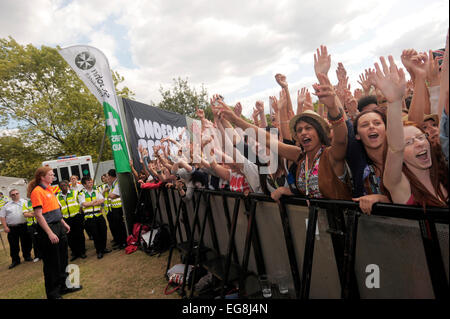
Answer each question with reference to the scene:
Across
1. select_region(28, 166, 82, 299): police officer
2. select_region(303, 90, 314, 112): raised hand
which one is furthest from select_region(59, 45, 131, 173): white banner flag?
select_region(303, 90, 314, 112): raised hand

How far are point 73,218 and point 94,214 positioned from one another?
61 centimetres

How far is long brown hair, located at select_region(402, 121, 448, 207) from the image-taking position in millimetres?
1346

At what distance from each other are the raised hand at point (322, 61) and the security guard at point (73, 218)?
6444 millimetres

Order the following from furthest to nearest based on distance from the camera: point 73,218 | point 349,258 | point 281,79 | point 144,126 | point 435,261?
point 144,126
point 73,218
point 281,79
point 349,258
point 435,261

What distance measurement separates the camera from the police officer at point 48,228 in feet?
12.7

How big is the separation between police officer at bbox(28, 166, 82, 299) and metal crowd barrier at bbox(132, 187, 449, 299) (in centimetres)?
287

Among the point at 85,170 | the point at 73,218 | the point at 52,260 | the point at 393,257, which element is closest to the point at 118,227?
the point at 73,218

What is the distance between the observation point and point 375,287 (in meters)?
1.59

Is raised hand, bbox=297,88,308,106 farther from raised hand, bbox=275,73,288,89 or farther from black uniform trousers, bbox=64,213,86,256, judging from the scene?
black uniform trousers, bbox=64,213,86,256

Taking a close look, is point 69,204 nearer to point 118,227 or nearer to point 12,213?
point 118,227

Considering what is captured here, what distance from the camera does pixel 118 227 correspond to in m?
6.56

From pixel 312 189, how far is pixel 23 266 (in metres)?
7.68
